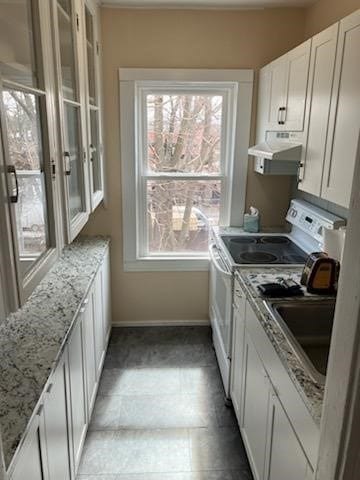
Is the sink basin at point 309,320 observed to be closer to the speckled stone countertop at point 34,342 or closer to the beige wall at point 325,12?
the speckled stone countertop at point 34,342

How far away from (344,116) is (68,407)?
1.70 meters

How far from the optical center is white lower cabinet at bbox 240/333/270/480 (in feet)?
5.45

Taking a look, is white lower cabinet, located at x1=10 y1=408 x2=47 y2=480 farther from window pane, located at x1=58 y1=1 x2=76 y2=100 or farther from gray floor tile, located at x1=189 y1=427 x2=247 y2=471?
window pane, located at x1=58 y1=1 x2=76 y2=100

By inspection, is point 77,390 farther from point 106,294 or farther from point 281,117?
point 281,117

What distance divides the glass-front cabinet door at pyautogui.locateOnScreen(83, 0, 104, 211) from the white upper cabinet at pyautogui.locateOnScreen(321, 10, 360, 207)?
1.38 metres

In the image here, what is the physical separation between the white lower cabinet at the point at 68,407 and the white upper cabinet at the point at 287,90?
4.96ft

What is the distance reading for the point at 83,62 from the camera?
2199 mm

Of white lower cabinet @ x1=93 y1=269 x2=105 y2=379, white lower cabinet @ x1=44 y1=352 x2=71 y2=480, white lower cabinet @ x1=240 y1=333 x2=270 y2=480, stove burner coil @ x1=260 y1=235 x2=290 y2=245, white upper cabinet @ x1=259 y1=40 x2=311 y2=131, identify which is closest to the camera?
white lower cabinet @ x1=44 y1=352 x2=71 y2=480

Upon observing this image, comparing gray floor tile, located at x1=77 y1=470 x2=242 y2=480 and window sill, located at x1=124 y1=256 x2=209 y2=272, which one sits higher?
window sill, located at x1=124 y1=256 x2=209 y2=272

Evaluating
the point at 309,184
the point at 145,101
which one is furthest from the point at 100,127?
the point at 309,184

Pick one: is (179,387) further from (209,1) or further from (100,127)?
(209,1)

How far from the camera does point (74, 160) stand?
2.05 metres

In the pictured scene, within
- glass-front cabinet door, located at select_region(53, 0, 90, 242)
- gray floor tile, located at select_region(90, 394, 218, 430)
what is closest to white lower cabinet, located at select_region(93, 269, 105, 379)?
gray floor tile, located at select_region(90, 394, 218, 430)

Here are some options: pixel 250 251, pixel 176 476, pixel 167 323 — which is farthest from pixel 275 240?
pixel 176 476
